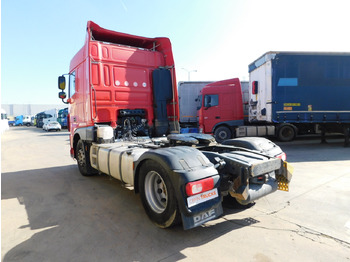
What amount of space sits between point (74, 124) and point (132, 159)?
3533mm

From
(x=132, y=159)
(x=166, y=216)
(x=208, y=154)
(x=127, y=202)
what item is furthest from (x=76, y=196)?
(x=208, y=154)

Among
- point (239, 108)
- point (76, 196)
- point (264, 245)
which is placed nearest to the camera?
point (264, 245)

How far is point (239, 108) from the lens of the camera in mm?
10852

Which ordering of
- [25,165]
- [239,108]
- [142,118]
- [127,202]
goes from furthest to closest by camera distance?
[239,108], [25,165], [142,118], [127,202]

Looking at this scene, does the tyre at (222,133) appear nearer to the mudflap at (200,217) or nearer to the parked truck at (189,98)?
the parked truck at (189,98)

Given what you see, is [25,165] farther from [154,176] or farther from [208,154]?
[208,154]

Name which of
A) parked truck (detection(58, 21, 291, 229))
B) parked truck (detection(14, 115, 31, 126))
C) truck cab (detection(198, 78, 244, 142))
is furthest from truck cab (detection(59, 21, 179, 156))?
parked truck (detection(14, 115, 31, 126))

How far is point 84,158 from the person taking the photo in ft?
17.8

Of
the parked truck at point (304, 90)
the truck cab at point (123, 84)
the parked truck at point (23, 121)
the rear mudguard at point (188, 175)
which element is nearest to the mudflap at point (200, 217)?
the rear mudguard at point (188, 175)

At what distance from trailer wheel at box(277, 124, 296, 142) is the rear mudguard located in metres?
8.58

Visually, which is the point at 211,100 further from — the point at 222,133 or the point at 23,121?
the point at 23,121

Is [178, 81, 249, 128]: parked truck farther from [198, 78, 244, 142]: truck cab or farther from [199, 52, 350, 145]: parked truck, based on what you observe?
[199, 52, 350, 145]: parked truck

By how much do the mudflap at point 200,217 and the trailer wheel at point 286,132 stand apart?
28.2ft

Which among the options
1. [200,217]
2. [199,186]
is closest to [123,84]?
[199,186]
